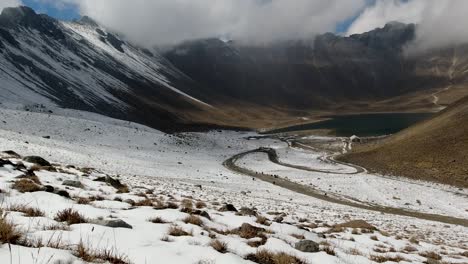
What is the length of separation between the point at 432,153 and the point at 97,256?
58.1m

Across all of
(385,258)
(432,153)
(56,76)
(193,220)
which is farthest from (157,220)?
(56,76)

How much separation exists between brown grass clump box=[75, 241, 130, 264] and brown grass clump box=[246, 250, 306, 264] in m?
2.81

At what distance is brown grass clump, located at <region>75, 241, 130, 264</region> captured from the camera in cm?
549

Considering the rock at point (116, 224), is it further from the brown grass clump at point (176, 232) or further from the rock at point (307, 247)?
the rock at point (307, 247)

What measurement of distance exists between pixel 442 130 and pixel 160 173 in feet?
146

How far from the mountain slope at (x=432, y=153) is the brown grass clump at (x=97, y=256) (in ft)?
161

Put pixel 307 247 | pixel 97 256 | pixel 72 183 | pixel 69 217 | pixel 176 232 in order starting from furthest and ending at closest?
pixel 72 183 → pixel 307 247 → pixel 176 232 → pixel 69 217 → pixel 97 256

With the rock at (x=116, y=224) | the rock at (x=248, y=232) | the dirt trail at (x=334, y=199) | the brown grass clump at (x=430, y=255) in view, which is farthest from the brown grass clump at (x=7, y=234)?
the dirt trail at (x=334, y=199)

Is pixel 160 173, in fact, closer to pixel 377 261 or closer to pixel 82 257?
pixel 377 261

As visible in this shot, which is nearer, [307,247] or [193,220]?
[307,247]

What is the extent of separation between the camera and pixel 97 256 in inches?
225

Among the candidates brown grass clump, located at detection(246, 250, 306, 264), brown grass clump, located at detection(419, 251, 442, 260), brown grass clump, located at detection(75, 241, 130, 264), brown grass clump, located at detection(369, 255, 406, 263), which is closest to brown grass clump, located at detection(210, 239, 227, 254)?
brown grass clump, located at detection(246, 250, 306, 264)

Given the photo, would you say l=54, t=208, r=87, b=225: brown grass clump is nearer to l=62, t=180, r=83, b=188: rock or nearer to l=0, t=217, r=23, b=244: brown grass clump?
l=0, t=217, r=23, b=244: brown grass clump

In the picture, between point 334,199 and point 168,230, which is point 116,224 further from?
point 334,199
